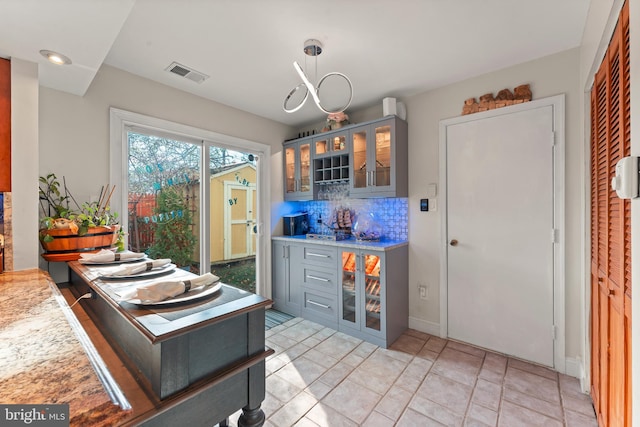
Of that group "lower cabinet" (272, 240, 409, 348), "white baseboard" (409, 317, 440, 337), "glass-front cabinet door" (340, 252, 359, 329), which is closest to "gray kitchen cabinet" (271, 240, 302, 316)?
"lower cabinet" (272, 240, 409, 348)

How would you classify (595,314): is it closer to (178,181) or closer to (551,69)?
(551,69)

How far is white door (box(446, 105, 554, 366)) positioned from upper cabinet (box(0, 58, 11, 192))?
308 cm

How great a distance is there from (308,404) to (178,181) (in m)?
2.24

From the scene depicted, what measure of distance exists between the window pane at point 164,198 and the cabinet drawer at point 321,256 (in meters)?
1.15

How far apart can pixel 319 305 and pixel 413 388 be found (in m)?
1.27

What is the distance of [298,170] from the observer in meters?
3.50

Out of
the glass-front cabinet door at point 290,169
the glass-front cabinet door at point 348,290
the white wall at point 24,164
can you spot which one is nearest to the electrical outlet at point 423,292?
the glass-front cabinet door at point 348,290

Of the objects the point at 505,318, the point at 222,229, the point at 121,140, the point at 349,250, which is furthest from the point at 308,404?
the point at 121,140

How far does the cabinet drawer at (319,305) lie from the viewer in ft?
9.48

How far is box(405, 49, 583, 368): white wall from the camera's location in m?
2.07

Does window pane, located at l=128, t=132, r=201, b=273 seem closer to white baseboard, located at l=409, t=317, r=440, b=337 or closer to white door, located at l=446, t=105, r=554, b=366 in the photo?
white baseboard, located at l=409, t=317, r=440, b=337

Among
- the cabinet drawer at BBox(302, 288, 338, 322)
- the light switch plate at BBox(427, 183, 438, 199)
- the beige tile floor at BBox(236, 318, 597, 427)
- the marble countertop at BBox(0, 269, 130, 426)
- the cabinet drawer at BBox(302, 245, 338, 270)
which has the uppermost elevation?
the light switch plate at BBox(427, 183, 438, 199)

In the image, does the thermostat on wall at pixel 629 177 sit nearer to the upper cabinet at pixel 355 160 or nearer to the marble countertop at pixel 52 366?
the marble countertop at pixel 52 366

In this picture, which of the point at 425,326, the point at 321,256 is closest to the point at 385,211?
the point at 321,256
